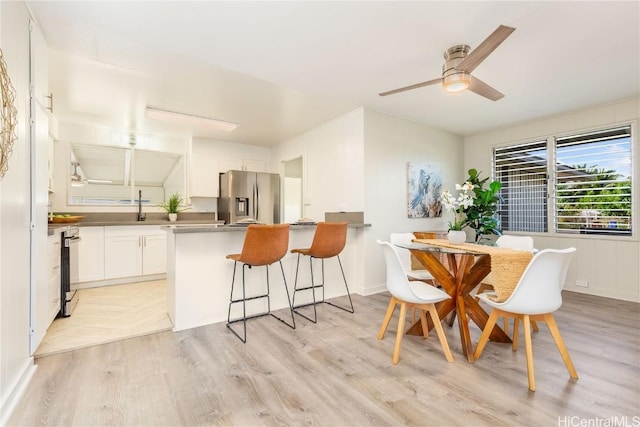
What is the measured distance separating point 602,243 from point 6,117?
6053 mm

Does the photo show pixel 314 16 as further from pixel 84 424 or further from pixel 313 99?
pixel 84 424

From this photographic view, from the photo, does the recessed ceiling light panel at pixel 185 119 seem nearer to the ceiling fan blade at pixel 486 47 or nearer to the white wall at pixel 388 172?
the white wall at pixel 388 172

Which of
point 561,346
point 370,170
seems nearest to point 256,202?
point 370,170

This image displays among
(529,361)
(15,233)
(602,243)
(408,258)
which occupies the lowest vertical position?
(529,361)

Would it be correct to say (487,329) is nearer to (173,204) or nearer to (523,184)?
(523,184)

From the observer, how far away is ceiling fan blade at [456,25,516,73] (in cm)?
173

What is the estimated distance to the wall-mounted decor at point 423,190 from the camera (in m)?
4.54

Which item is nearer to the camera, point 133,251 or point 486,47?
point 486,47

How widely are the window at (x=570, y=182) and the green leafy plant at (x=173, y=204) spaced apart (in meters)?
5.73

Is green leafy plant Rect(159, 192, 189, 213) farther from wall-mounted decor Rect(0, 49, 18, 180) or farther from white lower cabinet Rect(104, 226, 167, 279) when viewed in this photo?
wall-mounted decor Rect(0, 49, 18, 180)

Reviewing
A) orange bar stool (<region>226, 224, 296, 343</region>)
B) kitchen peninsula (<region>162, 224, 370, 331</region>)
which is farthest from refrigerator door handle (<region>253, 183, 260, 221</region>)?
orange bar stool (<region>226, 224, 296, 343</region>)

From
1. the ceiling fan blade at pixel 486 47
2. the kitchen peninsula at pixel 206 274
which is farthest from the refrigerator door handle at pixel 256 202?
the ceiling fan blade at pixel 486 47

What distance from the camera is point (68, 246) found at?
3.02 meters

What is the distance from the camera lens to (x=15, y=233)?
1.73 m
